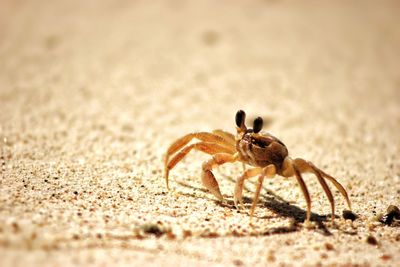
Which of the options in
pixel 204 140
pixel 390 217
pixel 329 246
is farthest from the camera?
pixel 204 140

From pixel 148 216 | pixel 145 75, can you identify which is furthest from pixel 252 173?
pixel 145 75

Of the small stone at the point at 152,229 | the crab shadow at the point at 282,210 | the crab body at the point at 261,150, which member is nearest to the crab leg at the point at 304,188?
the crab shadow at the point at 282,210

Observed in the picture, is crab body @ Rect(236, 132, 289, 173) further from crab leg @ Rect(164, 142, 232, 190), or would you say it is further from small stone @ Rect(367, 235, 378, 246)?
small stone @ Rect(367, 235, 378, 246)

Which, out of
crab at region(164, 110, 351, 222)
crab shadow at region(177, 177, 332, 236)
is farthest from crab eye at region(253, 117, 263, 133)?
crab shadow at region(177, 177, 332, 236)

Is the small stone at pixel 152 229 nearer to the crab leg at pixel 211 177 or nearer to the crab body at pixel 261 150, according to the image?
the crab leg at pixel 211 177

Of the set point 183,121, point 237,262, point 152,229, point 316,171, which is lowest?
point 237,262

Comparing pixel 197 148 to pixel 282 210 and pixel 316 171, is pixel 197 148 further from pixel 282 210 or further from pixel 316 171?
pixel 316 171

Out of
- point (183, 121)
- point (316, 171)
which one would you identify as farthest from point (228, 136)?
point (183, 121)
